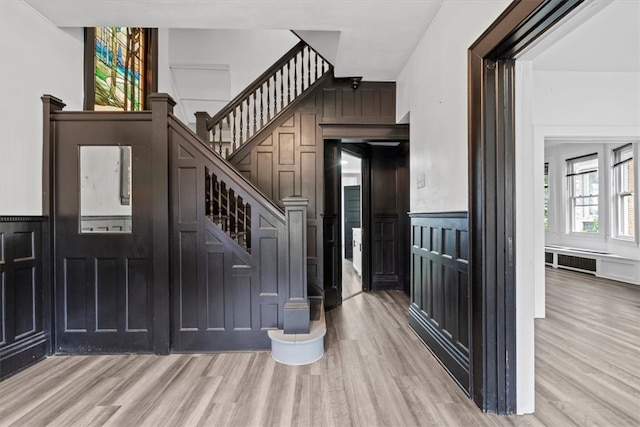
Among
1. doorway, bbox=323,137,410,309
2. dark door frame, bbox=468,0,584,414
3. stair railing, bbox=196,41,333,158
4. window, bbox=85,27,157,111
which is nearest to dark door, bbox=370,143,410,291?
doorway, bbox=323,137,410,309

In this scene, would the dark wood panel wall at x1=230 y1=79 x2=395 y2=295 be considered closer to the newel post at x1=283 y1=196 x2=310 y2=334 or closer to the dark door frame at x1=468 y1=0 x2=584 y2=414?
the newel post at x1=283 y1=196 x2=310 y2=334

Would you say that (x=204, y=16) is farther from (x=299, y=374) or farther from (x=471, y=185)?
(x=299, y=374)

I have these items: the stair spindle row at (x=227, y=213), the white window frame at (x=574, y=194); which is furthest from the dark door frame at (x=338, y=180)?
the white window frame at (x=574, y=194)

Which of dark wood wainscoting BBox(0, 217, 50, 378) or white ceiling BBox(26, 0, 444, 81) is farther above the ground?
white ceiling BBox(26, 0, 444, 81)

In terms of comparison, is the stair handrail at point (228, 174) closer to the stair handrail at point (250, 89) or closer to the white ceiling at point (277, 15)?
the white ceiling at point (277, 15)

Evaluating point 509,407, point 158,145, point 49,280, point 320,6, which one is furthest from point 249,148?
point 509,407

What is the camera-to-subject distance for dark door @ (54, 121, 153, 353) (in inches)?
111

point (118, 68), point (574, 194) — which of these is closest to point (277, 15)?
point (118, 68)

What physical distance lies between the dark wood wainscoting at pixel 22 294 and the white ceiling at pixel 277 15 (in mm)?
1806

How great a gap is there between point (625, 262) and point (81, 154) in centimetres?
814

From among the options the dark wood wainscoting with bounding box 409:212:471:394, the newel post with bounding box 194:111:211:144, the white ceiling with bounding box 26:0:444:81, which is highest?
the white ceiling with bounding box 26:0:444:81

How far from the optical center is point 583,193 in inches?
263

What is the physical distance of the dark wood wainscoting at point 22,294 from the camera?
240 centimetres

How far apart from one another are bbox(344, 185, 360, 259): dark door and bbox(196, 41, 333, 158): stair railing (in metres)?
5.59
